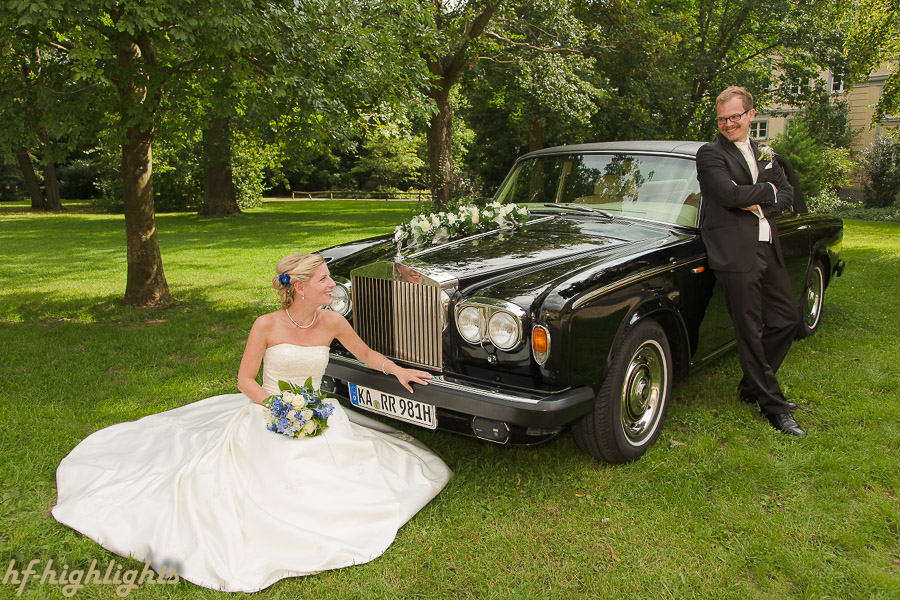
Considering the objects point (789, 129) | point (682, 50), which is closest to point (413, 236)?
point (682, 50)

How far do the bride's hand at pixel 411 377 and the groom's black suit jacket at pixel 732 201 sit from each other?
2.09 meters

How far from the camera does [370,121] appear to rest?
7.93 metres

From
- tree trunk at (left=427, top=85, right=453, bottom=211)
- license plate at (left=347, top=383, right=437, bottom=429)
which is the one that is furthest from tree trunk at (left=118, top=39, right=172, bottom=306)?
tree trunk at (left=427, top=85, right=453, bottom=211)

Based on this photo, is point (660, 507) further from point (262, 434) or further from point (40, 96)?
point (40, 96)

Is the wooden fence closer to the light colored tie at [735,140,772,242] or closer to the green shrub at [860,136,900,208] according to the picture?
the green shrub at [860,136,900,208]

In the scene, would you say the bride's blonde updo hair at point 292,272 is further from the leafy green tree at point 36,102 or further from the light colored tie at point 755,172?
the leafy green tree at point 36,102

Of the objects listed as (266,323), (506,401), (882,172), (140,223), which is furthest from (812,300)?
(882,172)

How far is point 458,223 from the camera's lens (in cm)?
442

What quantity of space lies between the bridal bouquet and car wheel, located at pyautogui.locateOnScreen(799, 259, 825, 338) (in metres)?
4.73

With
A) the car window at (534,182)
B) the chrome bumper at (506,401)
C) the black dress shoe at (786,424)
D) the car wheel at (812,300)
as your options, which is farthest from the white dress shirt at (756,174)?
the car wheel at (812,300)

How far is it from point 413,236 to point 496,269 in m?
0.89

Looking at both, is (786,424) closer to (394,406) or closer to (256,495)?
(394,406)

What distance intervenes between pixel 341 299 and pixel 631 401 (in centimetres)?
194

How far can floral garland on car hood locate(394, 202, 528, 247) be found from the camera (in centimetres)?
428
